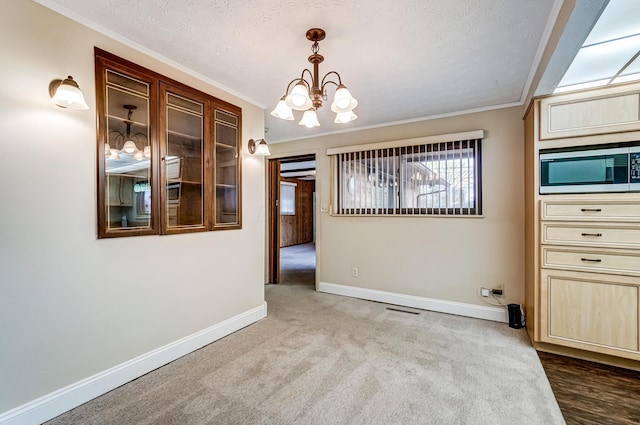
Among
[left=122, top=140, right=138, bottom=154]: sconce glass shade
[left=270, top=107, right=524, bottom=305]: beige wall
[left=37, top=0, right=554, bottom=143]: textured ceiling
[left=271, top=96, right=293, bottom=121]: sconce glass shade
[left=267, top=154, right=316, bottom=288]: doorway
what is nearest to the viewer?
[left=37, top=0, right=554, bottom=143]: textured ceiling

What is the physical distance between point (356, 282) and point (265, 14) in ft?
10.8

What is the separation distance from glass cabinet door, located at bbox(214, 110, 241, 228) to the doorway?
1.77 metres

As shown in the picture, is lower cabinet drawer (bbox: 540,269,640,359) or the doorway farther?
the doorway

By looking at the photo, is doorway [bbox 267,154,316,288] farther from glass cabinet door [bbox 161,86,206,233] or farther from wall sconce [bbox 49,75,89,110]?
wall sconce [bbox 49,75,89,110]

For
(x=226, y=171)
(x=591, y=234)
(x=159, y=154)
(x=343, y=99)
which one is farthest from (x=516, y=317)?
(x=159, y=154)

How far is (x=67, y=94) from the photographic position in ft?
5.26

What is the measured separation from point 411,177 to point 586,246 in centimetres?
182

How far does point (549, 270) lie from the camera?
2424 millimetres

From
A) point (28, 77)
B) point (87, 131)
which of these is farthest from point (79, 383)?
point (28, 77)

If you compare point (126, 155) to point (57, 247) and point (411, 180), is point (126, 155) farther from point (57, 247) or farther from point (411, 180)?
point (411, 180)

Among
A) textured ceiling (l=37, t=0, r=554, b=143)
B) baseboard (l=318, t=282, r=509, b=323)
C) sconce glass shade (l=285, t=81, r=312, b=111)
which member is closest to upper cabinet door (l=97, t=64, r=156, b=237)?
textured ceiling (l=37, t=0, r=554, b=143)

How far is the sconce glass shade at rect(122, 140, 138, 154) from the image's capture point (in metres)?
2.07

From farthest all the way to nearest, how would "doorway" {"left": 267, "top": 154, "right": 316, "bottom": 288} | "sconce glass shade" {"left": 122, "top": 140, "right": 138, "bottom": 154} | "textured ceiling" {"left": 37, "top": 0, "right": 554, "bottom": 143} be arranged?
1. "doorway" {"left": 267, "top": 154, "right": 316, "bottom": 288}
2. "sconce glass shade" {"left": 122, "top": 140, "right": 138, "bottom": 154}
3. "textured ceiling" {"left": 37, "top": 0, "right": 554, "bottom": 143}

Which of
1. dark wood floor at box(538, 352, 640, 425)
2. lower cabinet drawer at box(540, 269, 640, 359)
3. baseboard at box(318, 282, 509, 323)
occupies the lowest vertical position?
dark wood floor at box(538, 352, 640, 425)
